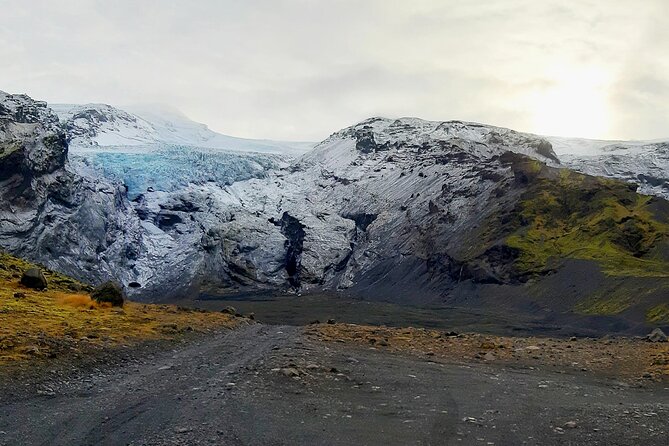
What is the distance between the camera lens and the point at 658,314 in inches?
2677

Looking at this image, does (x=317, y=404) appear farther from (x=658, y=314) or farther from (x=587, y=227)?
(x=587, y=227)

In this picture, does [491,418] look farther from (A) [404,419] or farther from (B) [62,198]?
(B) [62,198]

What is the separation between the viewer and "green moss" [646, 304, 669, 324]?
66.4 m

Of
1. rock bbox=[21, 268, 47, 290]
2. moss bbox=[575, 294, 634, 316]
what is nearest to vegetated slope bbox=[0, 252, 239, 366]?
rock bbox=[21, 268, 47, 290]

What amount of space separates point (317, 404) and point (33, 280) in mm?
22873

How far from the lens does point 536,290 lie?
321 feet

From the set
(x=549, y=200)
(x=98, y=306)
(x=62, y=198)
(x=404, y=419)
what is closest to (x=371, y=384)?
(x=404, y=419)

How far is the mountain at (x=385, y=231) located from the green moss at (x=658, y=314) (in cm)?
89

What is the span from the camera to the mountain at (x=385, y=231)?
3816 inches

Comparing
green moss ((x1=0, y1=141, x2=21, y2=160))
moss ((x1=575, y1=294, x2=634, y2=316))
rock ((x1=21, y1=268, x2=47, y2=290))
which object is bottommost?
moss ((x1=575, y1=294, x2=634, y2=316))

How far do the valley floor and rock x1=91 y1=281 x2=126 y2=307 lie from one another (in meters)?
11.0

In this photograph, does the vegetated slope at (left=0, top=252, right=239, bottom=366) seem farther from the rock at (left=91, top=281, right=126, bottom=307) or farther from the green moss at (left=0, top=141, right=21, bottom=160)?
the green moss at (left=0, top=141, right=21, bottom=160)

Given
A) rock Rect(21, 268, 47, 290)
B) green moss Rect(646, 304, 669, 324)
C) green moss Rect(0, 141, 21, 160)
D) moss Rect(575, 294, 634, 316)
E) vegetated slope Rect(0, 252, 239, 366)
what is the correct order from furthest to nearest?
green moss Rect(0, 141, 21, 160), moss Rect(575, 294, 634, 316), green moss Rect(646, 304, 669, 324), rock Rect(21, 268, 47, 290), vegetated slope Rect(0, 252, 239, 366)

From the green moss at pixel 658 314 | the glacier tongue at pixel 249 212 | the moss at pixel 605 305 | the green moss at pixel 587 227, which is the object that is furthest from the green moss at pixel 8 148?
the green moss at pixel 658 314
